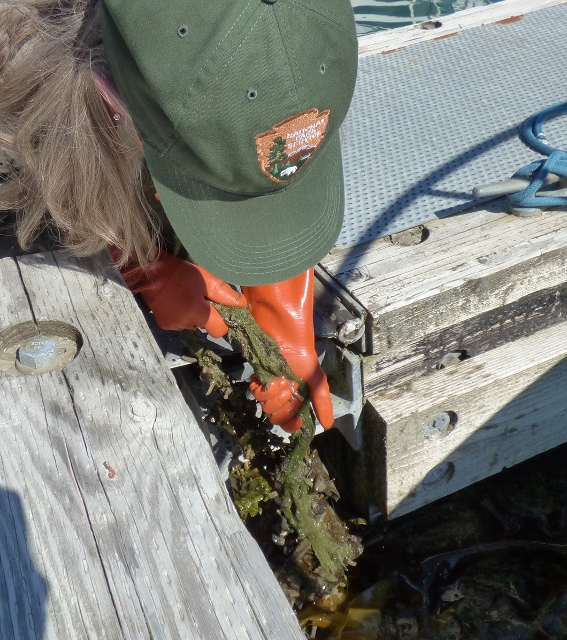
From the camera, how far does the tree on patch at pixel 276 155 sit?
1.36 m

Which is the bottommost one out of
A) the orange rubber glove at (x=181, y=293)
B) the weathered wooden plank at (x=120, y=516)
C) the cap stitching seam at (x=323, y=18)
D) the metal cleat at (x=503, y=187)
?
the orange rubber glove at (x=181, y=293)

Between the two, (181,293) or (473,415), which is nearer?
(181,293)

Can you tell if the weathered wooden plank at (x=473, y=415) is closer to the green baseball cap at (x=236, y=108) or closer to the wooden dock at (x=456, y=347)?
the wooden dock at (x=456, y=347)

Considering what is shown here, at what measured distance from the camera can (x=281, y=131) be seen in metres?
1.35

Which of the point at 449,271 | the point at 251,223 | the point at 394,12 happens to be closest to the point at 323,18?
the point at 251,223

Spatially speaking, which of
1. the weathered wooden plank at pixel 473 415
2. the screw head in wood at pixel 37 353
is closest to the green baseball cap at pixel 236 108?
the screw head in wood at pixel 37 353

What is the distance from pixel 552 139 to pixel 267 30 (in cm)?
137

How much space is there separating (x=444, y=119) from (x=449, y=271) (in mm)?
916

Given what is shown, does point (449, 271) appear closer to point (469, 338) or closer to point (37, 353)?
point (469, 338)

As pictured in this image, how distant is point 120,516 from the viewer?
1016mm

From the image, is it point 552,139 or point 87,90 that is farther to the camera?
point 552,139

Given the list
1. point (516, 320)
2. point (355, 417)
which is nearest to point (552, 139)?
point (516, 320)

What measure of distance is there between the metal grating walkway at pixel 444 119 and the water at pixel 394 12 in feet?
6.59

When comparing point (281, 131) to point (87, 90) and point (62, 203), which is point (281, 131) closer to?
point (87, 90)
